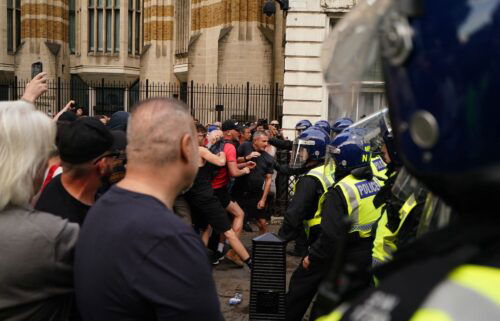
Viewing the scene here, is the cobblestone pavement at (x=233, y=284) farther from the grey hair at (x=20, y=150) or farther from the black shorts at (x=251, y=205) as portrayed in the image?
the grey hair at (x=20, y=150)

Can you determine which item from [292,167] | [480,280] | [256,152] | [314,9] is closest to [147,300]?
[480,280]

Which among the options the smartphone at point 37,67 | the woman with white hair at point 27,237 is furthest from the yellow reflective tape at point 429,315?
the smartphone at point 37,67

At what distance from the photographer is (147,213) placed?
194 centimetres

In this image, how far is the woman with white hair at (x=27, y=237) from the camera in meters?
2.05

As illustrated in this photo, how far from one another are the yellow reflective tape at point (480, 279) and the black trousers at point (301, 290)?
12.8ft

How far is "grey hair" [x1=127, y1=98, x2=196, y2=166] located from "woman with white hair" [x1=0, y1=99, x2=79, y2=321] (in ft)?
1.16

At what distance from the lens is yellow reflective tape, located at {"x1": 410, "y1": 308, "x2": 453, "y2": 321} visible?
2.73 ft

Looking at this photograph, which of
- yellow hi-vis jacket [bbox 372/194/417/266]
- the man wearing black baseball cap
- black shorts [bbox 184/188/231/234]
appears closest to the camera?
the man wearing black baseball cap

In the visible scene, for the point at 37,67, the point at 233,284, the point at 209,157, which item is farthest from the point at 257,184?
the point at 37,67

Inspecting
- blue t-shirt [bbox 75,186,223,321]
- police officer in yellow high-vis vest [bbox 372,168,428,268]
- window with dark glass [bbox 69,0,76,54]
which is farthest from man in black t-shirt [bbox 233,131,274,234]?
window with dark glass [bbox 69,0,76,54]

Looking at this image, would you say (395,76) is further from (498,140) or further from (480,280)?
(480,280)

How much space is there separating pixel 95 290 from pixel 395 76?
1.26m

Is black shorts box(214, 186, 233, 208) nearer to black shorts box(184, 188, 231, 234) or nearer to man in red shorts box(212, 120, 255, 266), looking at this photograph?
man in red shorts box(212, 120, 255, 266)

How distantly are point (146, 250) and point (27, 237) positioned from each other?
465mm
